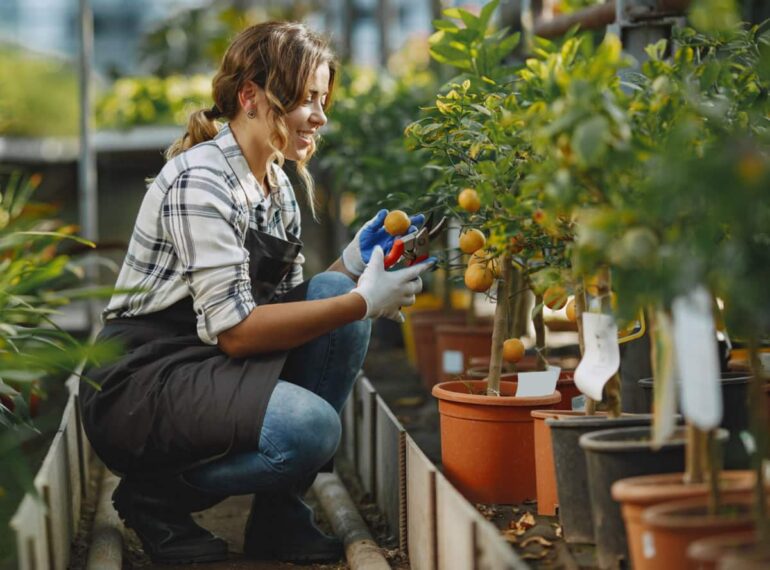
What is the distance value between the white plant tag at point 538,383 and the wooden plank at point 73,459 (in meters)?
0.96

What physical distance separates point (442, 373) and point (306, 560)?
1344 millimetres

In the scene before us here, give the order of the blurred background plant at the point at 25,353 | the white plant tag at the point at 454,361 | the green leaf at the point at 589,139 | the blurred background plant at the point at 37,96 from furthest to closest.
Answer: the blurred background plant at the point at 37,96
the white plant tag at the point at 454,361
the blurred background plant at the point at 25,353
the green leaf at the point at 589,139

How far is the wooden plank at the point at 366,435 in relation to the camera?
2793 millimetres

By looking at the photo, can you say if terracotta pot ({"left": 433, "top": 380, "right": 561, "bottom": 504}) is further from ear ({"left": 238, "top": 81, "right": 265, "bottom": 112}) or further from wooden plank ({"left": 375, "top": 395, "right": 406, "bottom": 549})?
ear ({"left": 238, "top": 81, "right": 265, "bottom": 112})

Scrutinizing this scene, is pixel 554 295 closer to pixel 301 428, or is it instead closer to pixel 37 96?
pixel 301 428

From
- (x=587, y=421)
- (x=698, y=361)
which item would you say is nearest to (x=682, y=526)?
(x=698, y=361)

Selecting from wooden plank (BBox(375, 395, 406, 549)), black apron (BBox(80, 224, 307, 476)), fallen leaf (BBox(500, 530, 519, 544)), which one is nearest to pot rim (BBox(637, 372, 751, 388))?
fallen leaf (BBox(500, 530, 519, 544))

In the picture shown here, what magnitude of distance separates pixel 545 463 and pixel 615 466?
43 cm

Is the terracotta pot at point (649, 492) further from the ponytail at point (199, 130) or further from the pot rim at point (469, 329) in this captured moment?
the pot rim at point (469, 329)

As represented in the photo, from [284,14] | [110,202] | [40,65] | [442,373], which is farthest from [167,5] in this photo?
[442,373]

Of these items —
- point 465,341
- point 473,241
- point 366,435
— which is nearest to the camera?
point 473,241

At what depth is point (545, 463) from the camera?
6.72 ft

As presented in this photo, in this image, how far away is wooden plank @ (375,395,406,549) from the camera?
2.22m

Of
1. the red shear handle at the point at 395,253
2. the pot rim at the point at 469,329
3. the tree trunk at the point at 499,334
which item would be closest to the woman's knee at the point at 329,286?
the red shear handle at the point at 395,253
